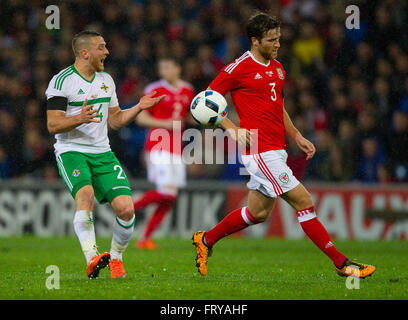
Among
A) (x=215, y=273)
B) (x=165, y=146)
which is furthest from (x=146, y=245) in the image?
(x=215, y=273)

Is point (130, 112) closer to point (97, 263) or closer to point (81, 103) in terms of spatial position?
point (81, 103)

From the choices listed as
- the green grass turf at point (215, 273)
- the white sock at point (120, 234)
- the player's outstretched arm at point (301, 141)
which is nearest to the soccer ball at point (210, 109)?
the player's outstretched arm at point (301, 141)

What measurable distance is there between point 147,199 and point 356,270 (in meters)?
4.52

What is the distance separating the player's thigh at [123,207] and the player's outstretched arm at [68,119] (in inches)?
29.2

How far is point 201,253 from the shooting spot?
7078 millimetres

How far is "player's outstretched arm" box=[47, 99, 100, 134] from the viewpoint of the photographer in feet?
20.8

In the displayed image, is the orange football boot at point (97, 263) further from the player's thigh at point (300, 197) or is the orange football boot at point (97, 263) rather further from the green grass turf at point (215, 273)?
the player's thigh at point (300, 197)

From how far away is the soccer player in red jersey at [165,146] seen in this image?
34.2 feet

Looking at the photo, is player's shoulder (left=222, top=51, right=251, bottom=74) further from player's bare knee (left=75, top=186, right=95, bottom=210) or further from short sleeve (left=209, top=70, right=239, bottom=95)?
player's bare knee (left=75, top=186, right=95, bottom=210)

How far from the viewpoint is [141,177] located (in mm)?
13961

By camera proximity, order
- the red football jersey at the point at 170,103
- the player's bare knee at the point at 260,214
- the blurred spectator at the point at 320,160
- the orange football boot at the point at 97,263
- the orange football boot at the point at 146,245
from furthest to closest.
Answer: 1. the blurred spectator at the point at 320,160
2. the red football jersey at the point at 170,103
3. the orange football boot at the point at 146,245
4. the player's bare knee at the point at 260,214
5. the orange football boot at the point at 97,263

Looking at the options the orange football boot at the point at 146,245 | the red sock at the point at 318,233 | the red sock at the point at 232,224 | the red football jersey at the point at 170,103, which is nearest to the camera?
the red sock at the point at 318,233

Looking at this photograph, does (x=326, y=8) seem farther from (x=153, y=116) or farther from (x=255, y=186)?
(x=255, y=186)
